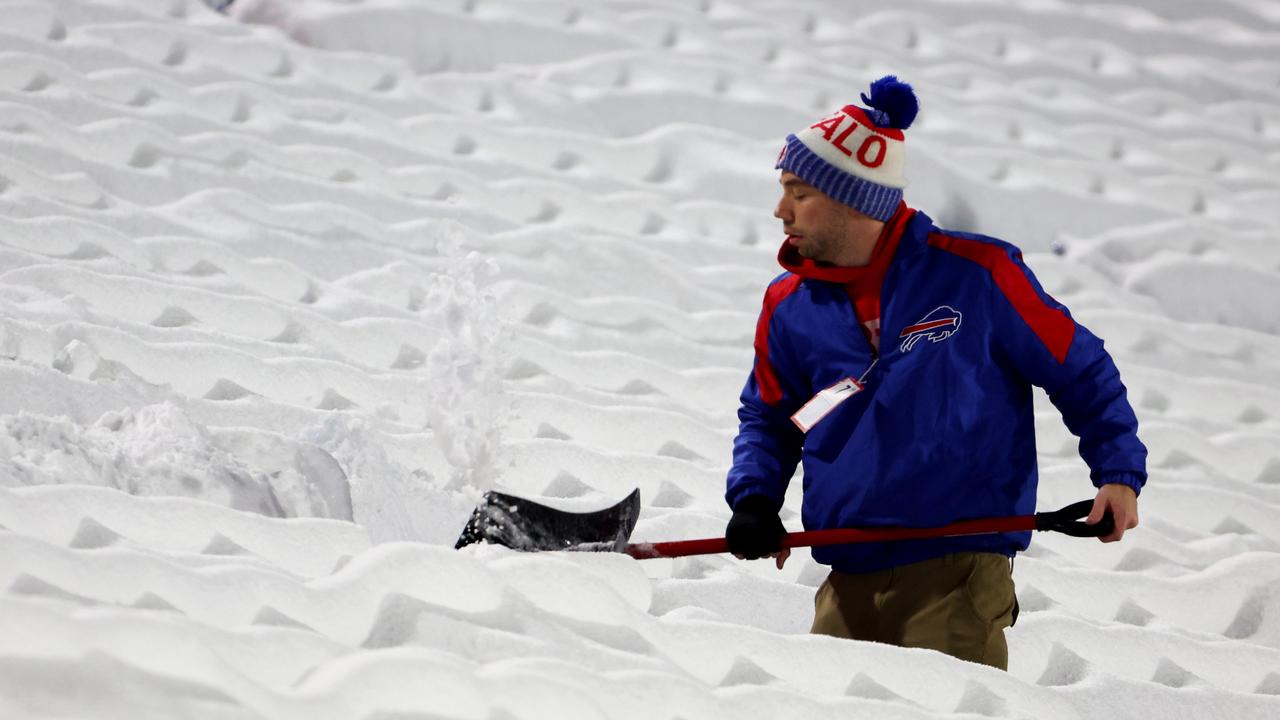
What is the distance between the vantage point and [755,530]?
2.00 m

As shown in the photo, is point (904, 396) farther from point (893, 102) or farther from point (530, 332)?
point (530, 332)

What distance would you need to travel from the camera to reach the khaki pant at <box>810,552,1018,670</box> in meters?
1.94

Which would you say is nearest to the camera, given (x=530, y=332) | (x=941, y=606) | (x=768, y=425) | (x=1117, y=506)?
(x=1117, y=506)

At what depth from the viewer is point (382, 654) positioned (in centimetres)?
150

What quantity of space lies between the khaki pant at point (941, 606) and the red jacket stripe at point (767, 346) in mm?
309

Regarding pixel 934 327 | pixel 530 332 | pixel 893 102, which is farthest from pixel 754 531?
pixel 530 332

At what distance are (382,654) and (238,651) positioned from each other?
160 millimetres

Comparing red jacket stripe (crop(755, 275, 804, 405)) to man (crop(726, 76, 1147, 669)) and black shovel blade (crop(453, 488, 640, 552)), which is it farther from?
black shovel blade (crop(453, 488, 640, 552))

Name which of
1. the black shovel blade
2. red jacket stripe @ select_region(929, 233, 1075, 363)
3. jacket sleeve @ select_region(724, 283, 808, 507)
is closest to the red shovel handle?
jacket sleeve @ select_region(724, 283, 808, 507)

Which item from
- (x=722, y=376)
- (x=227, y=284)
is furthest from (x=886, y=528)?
(x=227, y=284)

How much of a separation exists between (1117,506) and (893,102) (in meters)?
0.68

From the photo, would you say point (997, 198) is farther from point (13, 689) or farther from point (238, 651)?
point (13, 689)

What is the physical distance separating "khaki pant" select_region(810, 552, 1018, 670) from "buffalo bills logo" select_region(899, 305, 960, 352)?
31 cm

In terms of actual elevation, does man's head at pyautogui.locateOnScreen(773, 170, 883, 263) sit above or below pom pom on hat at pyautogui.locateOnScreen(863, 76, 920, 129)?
below
